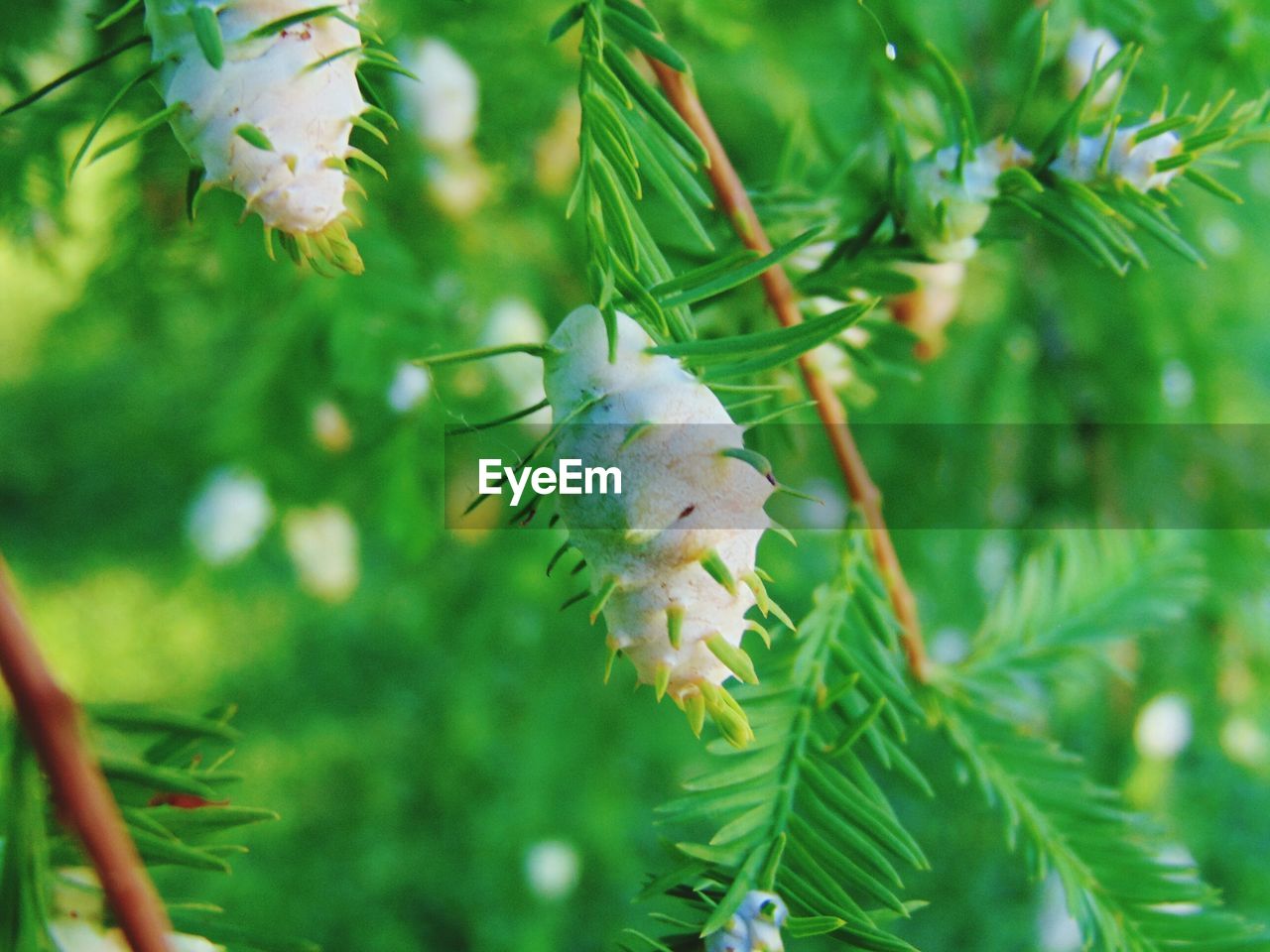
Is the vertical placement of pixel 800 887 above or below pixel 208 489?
below

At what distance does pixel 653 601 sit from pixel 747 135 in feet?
2.13

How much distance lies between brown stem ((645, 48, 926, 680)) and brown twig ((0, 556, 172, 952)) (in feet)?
0.64

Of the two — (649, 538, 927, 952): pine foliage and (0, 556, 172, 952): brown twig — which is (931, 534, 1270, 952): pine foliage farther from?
(0, 556, 172, 952): brown twig

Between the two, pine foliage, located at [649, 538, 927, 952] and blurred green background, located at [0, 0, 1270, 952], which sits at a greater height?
blurred green background, located at [0, 0, 1270, 952]

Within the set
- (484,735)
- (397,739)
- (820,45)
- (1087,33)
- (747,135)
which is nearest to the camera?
(1087,33)

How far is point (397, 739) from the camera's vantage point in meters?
1.62

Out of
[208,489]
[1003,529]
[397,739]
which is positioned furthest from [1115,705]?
[397,739]

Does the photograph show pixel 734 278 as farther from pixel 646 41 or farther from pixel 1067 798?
pixel 1067 798

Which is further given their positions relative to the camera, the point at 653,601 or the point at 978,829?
the point at 978,829

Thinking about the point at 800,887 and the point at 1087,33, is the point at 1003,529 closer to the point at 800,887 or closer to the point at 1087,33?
the point at 1087,33

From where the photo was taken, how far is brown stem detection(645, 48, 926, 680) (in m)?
0.33

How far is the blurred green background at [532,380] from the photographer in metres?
0.57

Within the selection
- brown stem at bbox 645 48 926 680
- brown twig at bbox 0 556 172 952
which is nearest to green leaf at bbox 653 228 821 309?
brown stem at bbox 645 48 926 680

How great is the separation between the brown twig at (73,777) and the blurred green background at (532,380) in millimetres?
259
